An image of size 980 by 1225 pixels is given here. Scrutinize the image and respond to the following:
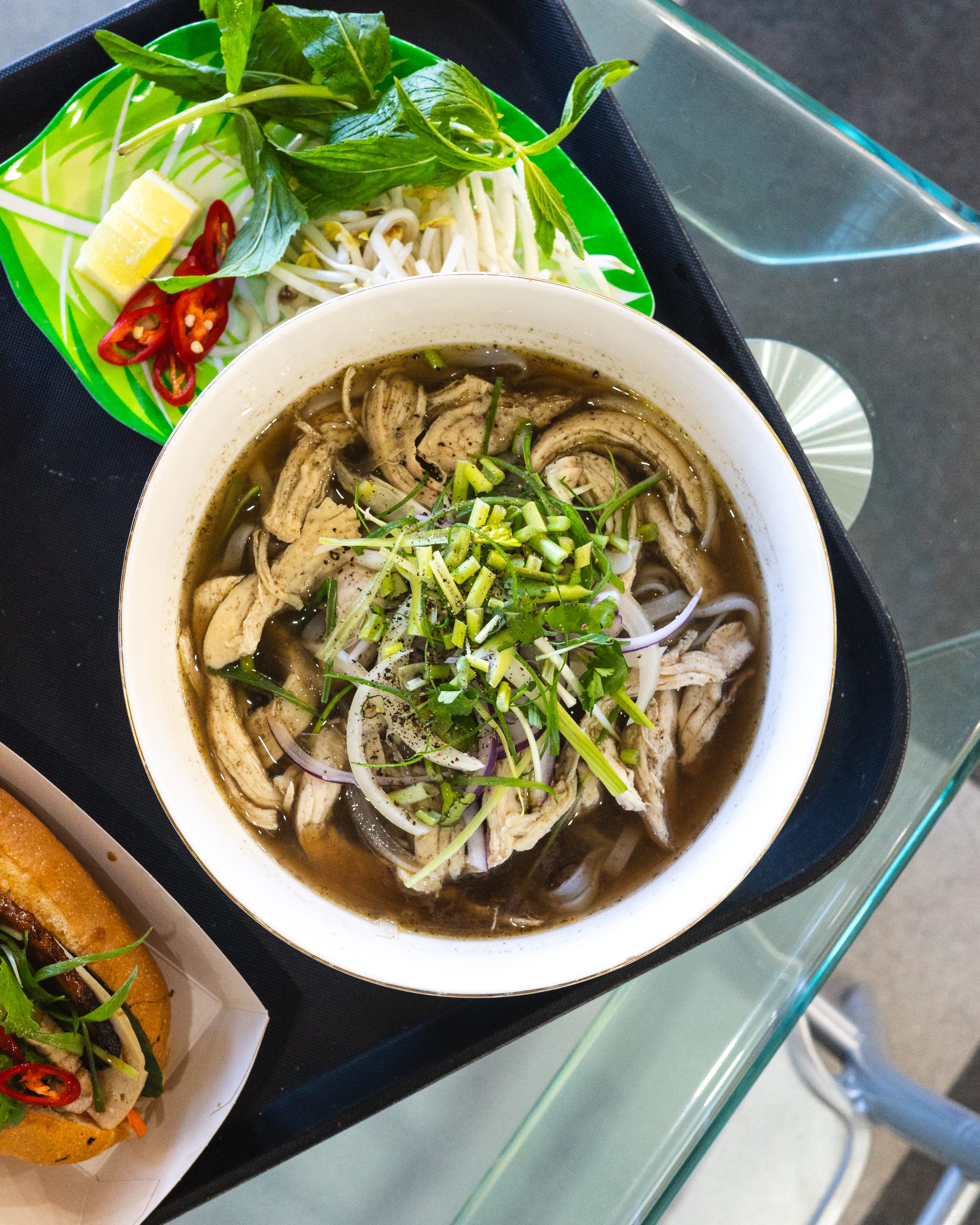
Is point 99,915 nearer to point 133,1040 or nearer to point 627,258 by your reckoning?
point 133,1040

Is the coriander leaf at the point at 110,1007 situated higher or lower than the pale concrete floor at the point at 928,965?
higher

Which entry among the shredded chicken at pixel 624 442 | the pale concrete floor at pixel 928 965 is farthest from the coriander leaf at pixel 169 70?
the pale concrete floor at pixel 928 965

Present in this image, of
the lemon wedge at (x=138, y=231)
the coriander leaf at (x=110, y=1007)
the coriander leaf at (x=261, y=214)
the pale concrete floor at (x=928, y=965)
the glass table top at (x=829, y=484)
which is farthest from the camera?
the pale concrete floor at (x=928, y=965)

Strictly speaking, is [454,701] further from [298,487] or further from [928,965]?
[928,965]

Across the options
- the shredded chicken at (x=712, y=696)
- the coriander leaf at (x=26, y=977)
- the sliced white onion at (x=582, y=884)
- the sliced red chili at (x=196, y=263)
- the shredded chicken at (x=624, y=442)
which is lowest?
the coriander leaf at (x=26, y=977)

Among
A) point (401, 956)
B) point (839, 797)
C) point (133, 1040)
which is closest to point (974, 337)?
point (839, 797)

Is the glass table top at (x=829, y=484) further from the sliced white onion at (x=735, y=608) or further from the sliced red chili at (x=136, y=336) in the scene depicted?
the sliced red chili at (x=136, y=336)
